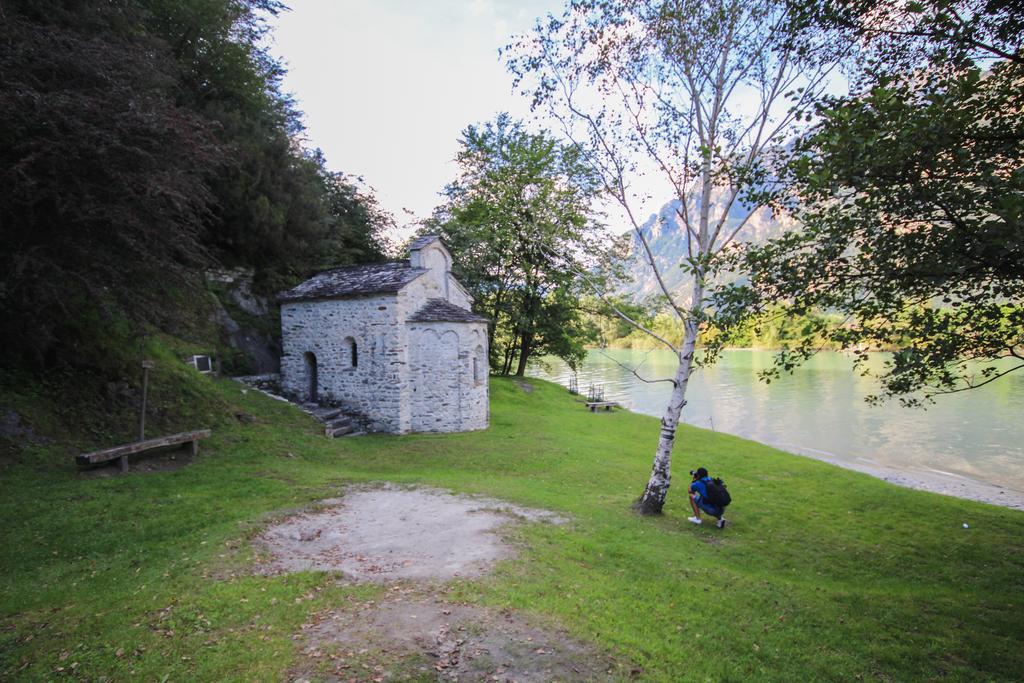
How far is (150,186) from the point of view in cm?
914

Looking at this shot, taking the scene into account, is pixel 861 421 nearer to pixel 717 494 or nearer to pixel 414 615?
pixel 717 494

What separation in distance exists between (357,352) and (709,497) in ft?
40.3

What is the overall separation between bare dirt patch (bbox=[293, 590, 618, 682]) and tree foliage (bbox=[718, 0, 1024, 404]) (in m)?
4.47

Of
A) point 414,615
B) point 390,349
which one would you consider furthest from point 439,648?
→ point 390,349

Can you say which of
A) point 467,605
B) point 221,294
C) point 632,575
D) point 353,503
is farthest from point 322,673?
point 221,294

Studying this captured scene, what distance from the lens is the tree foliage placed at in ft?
17.0

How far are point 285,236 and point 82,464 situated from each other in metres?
13.8

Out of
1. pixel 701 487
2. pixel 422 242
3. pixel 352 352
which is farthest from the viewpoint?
pixel 422 242

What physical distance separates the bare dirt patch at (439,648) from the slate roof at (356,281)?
41.6 feet

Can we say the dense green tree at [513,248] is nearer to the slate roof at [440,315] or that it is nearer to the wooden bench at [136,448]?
the slate roof at [440,315]

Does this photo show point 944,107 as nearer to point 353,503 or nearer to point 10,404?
point 353,503

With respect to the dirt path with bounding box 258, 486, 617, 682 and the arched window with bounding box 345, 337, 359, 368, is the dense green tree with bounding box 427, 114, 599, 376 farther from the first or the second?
the dirt path with bounding box 258, 486, 617, 682

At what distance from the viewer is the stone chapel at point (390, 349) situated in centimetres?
1730

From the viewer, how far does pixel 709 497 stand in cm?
986
